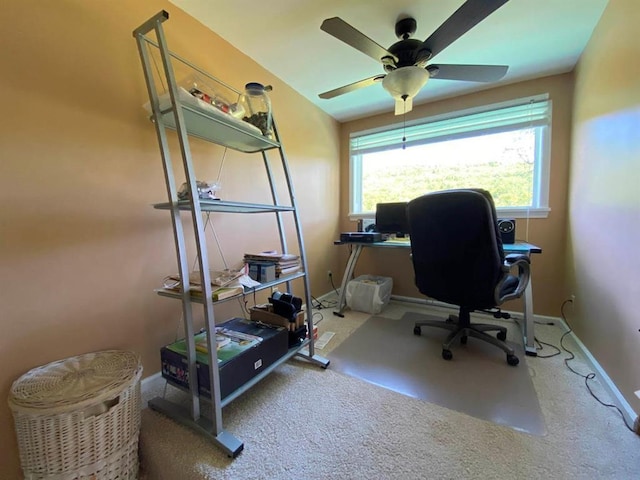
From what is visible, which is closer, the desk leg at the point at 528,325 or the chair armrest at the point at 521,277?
the chair armrest at the point at 521,277

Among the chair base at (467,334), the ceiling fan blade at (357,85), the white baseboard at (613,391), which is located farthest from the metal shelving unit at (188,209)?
the white baseboard at (613,391)

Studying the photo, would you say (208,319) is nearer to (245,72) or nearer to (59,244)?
(59,244)

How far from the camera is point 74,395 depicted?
839 millimetres

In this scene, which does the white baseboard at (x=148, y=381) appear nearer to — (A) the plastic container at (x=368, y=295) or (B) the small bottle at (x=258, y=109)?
(B) the small bottle at (x=258, y=109)

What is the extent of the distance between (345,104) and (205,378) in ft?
9.21

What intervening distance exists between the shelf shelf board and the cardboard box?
3.59 ft

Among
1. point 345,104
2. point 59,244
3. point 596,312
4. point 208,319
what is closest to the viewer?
point 208,319

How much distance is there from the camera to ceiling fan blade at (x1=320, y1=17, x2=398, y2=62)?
124 centimetres

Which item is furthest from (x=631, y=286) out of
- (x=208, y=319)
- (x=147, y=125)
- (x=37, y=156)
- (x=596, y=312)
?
(x=37, y=156)

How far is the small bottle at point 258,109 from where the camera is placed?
1429 mm

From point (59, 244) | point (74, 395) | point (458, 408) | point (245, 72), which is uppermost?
point (245, 72)

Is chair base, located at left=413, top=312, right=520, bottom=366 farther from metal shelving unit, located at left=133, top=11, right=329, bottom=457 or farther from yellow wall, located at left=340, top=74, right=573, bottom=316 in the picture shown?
metal shelving unit, located at left=133, top=11, right=329, bottom=457

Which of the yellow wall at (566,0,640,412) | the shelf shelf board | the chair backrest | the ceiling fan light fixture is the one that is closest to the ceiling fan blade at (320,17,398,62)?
the ceiling fan light fixture

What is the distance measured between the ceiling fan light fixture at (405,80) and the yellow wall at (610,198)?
95cm
